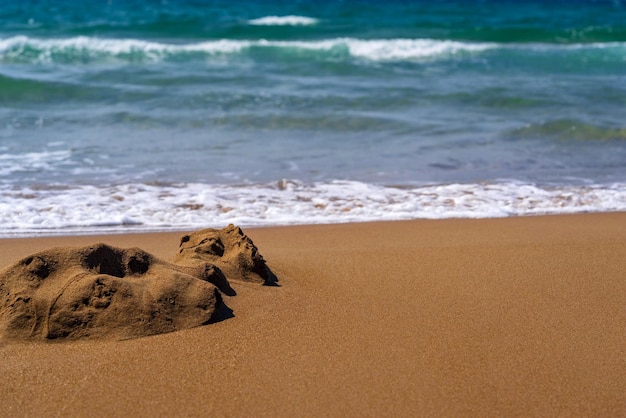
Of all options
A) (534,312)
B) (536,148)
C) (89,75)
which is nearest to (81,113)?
(89,75)

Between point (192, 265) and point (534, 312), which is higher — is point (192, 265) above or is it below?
above

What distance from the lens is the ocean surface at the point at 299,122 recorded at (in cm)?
592

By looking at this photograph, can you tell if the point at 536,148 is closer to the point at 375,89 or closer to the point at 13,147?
the point at 375,89

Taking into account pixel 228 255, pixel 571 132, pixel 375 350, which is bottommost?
pixel 571 132

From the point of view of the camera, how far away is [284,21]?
20.8m

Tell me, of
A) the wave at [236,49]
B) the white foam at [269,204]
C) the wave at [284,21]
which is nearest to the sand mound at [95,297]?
the white foam at [269,204]

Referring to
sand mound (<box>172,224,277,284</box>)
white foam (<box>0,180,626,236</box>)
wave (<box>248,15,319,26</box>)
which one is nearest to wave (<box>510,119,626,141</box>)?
white foam (<box>0,180,626,236</box>)

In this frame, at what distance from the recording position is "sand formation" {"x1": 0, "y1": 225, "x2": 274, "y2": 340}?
2.94m

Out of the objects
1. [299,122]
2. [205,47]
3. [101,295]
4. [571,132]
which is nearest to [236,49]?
[205,47]

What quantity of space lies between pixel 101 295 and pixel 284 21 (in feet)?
61.3

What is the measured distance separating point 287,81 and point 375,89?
161 centimetres

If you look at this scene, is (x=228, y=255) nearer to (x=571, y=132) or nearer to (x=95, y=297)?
(x=95, y=297)

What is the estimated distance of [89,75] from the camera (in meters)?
13.0

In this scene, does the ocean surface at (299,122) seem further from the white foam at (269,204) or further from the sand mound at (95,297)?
the sand mound at (95,297)
